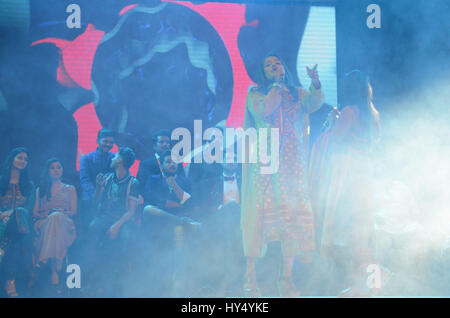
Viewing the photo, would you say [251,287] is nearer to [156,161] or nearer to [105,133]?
[156,161]

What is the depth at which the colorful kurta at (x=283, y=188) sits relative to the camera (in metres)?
3.50

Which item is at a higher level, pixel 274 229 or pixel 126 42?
pixel 126 42

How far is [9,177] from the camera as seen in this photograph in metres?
3.49

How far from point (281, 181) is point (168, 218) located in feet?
3.47

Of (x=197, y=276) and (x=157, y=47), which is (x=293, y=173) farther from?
(x=157, y=47)

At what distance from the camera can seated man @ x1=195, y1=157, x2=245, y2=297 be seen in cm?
350

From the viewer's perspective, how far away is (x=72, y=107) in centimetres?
365

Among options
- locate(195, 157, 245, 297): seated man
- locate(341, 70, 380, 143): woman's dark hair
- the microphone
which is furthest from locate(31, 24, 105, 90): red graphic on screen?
locate(341, 70, 380, 143): woman's dark hair

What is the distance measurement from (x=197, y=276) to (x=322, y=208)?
4.16 feet
